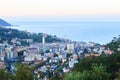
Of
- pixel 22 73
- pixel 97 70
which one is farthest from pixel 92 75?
pixel 22 73

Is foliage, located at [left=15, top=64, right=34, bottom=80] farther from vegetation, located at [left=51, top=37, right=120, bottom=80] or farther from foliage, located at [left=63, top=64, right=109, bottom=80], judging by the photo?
foliage, located at [left=63, top=64, right=109, bottom=80]

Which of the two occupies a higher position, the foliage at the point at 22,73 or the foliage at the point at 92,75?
the foliage at the point at 22,73

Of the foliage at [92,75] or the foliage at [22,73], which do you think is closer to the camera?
the foliage at [22,73]

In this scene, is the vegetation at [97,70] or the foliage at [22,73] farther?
the vegetation at [97,70]

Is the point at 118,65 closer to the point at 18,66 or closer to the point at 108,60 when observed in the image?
the point at 108,60

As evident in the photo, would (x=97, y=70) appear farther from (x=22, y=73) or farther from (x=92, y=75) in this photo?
(x=22, y=73)

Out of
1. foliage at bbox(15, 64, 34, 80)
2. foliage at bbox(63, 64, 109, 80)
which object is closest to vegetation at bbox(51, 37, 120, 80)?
foliage at bbox(63, 64, 109, 80)

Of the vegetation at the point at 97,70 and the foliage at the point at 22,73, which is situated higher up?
the foliage at the point at 22,73

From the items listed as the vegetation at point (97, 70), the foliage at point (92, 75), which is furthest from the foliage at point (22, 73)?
the foliage at point (92, 75)

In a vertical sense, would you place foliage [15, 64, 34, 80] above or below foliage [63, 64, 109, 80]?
above

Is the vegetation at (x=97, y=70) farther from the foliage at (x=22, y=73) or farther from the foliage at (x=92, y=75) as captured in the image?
the foliage at (x=22, y=73)

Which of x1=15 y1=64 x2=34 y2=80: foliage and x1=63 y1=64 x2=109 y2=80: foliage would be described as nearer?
x1=15 y1=64 x2=34 y2=80: foliage

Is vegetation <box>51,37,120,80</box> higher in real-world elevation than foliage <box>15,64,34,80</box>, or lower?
lower
